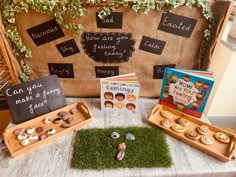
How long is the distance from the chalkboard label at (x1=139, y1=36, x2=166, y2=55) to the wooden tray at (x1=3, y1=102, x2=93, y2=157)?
443 millimetres

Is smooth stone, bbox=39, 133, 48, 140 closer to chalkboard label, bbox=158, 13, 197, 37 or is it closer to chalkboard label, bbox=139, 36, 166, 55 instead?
chalkboard label, bbox=139, 36, 166, 55

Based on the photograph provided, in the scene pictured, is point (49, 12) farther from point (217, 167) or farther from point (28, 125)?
point (217, 167)

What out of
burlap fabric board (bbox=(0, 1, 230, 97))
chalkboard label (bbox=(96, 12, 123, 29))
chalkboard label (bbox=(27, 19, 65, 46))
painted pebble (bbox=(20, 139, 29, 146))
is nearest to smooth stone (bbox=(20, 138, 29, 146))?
painted pebble (bbox=(20, 139, 29, 146))

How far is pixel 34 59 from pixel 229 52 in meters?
1.12

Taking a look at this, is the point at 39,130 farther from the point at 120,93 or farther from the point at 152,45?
the point at 152,45

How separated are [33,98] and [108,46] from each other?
46 cm

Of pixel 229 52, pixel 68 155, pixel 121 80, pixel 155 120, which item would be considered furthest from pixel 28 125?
pixel 229 52

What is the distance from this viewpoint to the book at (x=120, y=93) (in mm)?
991

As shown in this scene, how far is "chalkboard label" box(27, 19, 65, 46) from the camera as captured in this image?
970 millimetres

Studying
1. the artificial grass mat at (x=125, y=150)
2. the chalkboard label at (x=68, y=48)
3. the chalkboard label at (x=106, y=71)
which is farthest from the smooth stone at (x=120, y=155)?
the chalkboard label at (x=68, y=48)

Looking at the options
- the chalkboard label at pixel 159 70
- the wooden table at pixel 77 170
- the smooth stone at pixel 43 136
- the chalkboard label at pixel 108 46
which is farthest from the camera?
the chalkboard label at pixel 159 70

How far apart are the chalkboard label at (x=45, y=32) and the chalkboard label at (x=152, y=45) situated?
414 mm

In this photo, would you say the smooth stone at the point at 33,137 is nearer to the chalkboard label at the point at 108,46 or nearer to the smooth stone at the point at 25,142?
the smooth stone at the point at 25,142

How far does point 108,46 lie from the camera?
3.40 ft
